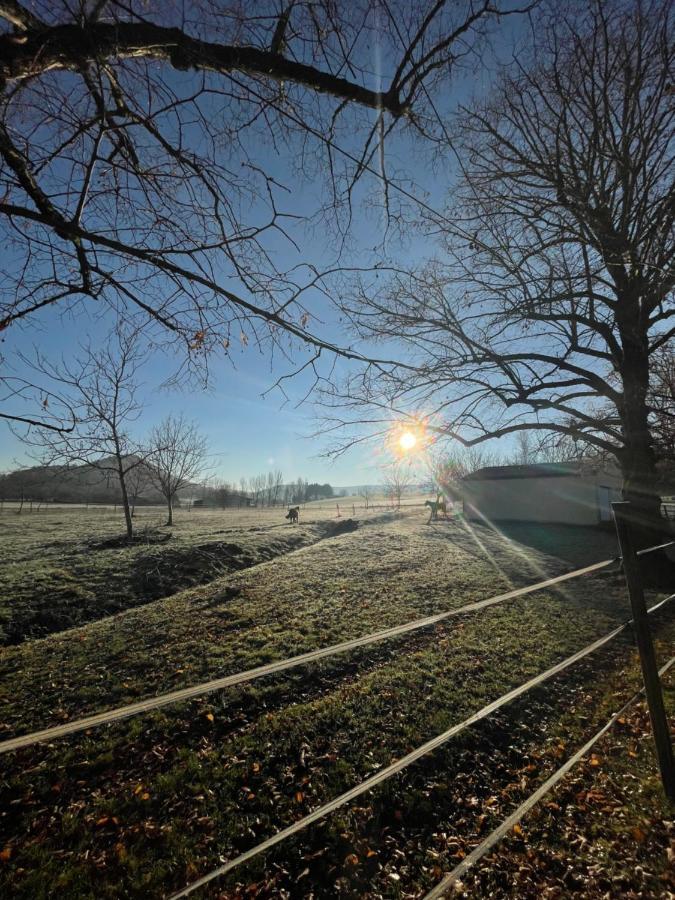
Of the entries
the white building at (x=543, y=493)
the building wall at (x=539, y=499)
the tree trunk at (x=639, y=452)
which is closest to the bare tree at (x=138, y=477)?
the tree trunk at (x=639, y=452)

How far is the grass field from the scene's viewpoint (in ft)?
8.27

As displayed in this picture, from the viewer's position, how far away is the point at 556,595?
8695mm

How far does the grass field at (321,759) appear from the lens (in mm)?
2520

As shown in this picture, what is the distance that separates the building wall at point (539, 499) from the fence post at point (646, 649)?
2608cm

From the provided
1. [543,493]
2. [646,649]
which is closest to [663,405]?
[646,649]

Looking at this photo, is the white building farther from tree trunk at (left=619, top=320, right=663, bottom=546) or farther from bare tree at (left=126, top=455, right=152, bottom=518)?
bare tree at (left=126, top=455, right=152, bottom=518)

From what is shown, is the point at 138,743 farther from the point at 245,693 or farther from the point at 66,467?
the point at 66,467

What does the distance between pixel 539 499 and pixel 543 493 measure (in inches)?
21.5

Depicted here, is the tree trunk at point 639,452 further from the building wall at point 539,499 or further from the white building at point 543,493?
the building wall at point 539,499

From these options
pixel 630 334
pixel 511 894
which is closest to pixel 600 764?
pixel 511 894

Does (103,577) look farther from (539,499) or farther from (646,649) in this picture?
(539,499)

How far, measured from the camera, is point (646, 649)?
115 inches

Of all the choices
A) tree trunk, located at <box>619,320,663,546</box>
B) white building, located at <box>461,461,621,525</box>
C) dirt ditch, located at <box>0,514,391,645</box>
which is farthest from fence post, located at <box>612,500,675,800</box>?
white building, located at <box>461,461,621,525</box>

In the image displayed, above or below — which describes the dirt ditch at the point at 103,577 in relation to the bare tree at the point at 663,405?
below
